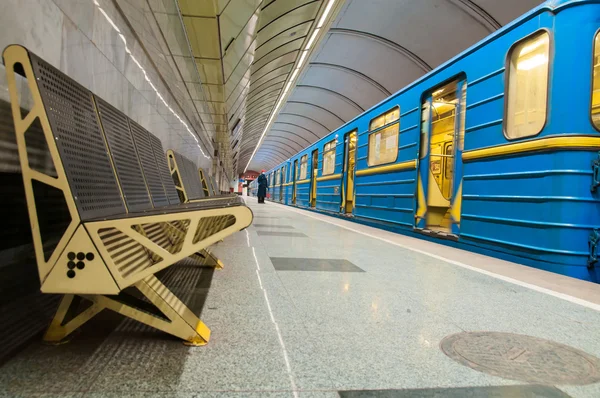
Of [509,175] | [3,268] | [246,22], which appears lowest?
[3,268]

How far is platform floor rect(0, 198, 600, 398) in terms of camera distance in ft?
4.38

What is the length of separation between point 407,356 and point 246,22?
5.92 metres

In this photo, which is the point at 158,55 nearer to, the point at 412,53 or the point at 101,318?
the point at 101,318

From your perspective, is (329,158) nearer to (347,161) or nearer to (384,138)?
(347,161)

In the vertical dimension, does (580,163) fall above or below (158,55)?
below

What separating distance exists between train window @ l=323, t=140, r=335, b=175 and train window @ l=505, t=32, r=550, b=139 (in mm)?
7298

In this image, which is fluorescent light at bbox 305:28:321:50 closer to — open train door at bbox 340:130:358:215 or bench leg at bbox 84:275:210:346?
open train door at bbox 340:130:358:215

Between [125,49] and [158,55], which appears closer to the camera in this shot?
[125,49]

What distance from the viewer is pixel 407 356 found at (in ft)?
5.41

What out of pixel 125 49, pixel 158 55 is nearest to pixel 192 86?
pixel 158 55

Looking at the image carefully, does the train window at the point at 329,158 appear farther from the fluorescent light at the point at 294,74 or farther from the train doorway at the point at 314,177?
the fluorescent light at the point at 294,74

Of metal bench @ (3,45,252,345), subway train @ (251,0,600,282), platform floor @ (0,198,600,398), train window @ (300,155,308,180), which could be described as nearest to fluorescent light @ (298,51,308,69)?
train window @ (300,155,308,180)

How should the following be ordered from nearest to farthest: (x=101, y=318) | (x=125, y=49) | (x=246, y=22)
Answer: (x=101, y=318), (x=125, y=49), (x=246, y=22)

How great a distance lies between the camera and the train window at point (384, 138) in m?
7.29
